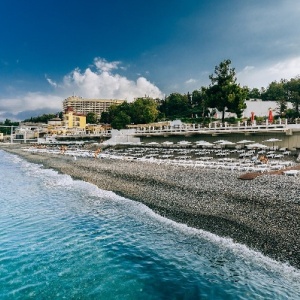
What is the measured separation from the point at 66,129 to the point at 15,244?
99108mm

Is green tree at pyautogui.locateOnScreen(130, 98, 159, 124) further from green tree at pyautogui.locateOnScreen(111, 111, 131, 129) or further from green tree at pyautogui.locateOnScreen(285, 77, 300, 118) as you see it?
green tree at pyautogui.locateOnScreen(285, 77, 300, 118)

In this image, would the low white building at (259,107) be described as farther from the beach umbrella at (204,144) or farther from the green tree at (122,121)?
the beach umbrella at (204,144)

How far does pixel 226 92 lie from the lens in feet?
132

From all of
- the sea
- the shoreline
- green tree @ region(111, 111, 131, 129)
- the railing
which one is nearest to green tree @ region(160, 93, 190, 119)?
green tree @ region(111, 111, 131, 129)

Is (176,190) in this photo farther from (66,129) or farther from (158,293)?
(66,129)

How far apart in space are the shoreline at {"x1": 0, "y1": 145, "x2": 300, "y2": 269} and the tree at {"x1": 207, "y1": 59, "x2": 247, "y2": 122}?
2333cm

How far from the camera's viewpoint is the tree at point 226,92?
131 feet

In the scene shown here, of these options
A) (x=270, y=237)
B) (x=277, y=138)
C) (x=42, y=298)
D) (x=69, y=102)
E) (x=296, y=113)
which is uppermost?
(x=69, y=102)

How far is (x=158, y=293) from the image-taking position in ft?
21.8

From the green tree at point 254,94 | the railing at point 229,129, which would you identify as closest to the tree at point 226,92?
the railing at point 229,129

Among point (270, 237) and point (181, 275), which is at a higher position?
point (270, 237)

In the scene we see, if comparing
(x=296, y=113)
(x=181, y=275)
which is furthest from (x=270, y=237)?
(x=296, y=113)

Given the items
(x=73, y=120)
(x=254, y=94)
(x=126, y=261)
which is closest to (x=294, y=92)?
(x=254, y=94)

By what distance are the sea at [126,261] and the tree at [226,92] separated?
30713 millimetres
